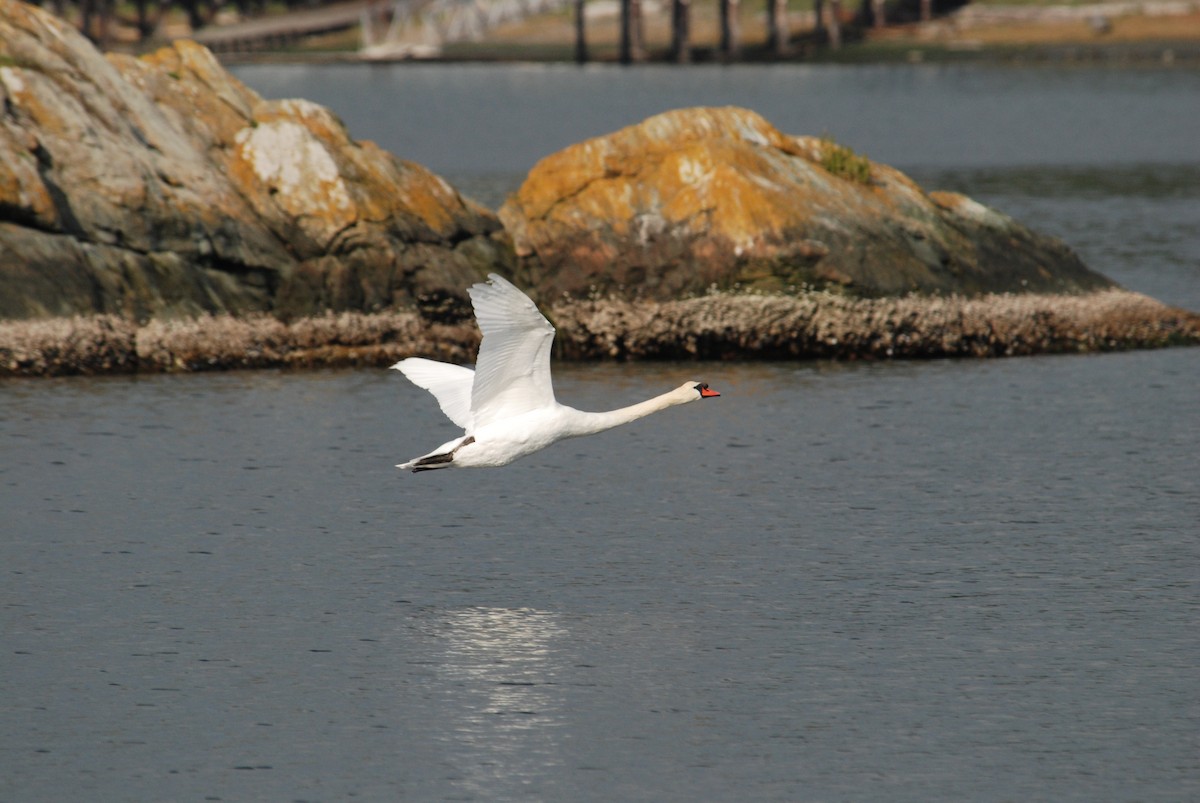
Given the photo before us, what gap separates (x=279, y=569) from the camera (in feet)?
61.2

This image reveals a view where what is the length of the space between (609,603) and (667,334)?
14350 mm

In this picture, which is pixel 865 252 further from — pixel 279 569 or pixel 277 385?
pixel 279 569

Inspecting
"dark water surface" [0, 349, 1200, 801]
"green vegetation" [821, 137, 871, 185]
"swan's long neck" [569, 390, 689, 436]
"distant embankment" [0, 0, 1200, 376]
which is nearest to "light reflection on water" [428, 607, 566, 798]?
"dark water surface" [0, 349, 1200, 801]

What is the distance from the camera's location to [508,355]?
17641mm

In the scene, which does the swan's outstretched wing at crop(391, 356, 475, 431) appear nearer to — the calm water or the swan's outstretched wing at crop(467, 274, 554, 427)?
the swan's outstretched wing at crop(467, 274, 554, 427)

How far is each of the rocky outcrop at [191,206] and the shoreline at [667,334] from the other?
674 mm

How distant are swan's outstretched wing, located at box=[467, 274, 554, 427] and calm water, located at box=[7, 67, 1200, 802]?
5.47ft

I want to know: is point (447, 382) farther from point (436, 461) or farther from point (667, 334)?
point (667, 334)

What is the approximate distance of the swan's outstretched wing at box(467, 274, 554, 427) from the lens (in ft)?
54.9

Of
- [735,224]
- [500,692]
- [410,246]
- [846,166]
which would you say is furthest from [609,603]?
[846,166]

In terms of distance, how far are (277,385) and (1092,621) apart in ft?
51.1

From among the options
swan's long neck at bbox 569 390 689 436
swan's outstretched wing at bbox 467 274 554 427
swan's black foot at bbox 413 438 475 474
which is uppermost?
swan's outstretched wing at bbox 467 274 554 427

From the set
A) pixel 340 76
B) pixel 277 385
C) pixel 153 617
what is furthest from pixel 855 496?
pixel 340 76

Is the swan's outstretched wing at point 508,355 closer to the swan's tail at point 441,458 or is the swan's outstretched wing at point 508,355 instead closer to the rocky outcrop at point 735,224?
the swan's tail at point 441,458
